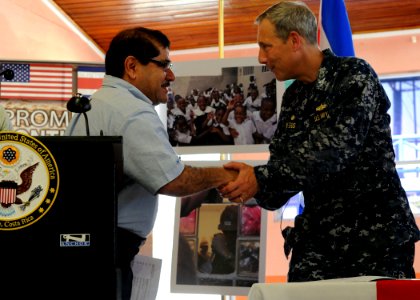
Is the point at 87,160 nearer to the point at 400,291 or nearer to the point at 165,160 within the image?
the point at 165,160

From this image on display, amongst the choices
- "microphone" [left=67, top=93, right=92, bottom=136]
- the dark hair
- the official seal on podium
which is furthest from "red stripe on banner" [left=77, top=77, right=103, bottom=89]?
the official seal on podium

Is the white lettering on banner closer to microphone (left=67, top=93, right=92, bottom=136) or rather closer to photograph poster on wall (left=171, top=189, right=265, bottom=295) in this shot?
photograph poster on wall (left=171, top=189, right=265, bottom=295)

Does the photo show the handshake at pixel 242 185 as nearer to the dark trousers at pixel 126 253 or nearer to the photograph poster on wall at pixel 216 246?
the dark trousers at pixel 126 253

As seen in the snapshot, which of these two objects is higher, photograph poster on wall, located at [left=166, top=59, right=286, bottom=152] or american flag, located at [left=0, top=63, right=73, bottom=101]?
american flag, located at [left=0, top=63, right=73, bottom=101]

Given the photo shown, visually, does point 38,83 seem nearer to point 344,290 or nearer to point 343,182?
point 343,182

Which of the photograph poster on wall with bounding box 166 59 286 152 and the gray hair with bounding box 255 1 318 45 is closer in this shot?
the gray hair with bounding box 255 1 318 45

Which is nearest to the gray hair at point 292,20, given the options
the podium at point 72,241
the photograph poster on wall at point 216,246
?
the podium at point 72,241

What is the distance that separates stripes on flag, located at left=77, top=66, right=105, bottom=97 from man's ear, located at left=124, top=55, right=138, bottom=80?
2097 mm

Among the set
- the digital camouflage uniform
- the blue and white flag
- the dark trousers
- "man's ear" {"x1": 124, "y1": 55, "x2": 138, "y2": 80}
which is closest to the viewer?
the digital camouflage uniform

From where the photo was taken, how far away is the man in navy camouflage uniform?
6.12 feet

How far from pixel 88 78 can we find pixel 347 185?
9.10 ft

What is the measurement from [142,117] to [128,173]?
0.54 ft

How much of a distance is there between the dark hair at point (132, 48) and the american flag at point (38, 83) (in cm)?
209

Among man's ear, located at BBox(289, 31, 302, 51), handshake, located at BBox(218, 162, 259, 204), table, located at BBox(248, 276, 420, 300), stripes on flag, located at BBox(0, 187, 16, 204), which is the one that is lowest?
table, located at BBox(248, 276, 420, 300)
